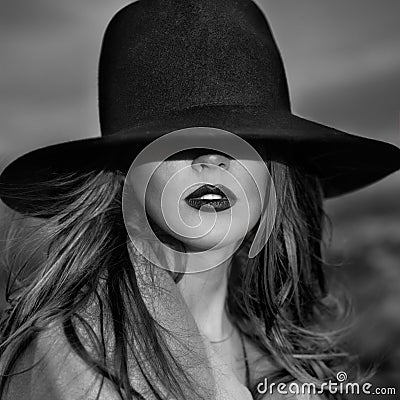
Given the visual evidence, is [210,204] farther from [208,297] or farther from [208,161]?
[208,297]

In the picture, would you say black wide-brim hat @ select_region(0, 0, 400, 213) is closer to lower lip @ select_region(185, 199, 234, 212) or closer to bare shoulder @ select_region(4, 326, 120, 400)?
lower lip @ select_region(185, 199, 234, 212)

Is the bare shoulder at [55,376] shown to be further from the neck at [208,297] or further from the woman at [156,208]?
the neck at [208,297]

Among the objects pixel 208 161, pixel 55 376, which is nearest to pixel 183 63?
pixel 208 161

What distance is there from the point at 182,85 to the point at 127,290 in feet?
1.16

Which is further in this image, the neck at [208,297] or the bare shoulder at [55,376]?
the neck at [208,297]

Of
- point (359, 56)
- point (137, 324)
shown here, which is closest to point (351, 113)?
point (359, 56)

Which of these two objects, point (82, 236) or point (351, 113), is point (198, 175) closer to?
point (82, 236)

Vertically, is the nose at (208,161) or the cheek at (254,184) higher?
the nose at (208,161)

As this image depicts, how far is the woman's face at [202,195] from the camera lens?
1.28m

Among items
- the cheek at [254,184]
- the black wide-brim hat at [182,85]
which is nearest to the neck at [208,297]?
the cheek at [254,184]

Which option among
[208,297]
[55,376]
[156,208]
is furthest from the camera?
[208,297]

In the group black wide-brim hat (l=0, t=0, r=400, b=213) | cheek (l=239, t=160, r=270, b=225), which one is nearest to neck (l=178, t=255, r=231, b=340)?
cheek (l=239, t=160, r=270, b=225)

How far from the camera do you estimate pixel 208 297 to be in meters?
1.46

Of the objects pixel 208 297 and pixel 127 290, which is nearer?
pixel 127 290
